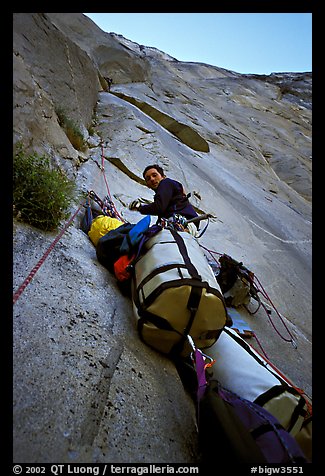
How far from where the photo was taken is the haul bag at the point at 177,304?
166cm

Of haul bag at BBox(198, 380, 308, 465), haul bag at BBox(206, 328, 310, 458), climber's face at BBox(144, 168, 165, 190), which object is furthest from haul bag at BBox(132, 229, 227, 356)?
climber's face at BBox(144, 168, 165, 190)

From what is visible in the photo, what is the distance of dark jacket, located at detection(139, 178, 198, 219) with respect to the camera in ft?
9.93

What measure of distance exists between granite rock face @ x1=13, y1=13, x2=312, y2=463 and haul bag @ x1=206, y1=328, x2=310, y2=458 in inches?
13.4

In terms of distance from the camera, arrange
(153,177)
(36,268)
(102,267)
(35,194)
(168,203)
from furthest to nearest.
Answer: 1. (153,177)
2. (168,203)
3. (102,267)
4. (35,194)
5. (36,268)

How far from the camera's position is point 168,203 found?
3.08m

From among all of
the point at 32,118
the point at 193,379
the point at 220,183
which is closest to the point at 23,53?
the point at 32,118

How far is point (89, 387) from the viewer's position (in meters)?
1.34

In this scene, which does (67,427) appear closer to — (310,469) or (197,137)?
(310,469)

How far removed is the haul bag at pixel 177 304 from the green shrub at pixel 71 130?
4.33m

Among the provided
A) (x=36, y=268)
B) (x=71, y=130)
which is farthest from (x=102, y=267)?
(x=71, y=130)

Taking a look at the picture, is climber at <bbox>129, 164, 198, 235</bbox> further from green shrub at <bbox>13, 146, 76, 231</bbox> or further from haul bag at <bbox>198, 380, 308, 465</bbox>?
haul bag at <bbox>198, 380, 308, 465</bbox>

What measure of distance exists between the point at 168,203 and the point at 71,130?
337cm

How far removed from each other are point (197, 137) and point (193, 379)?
9.60 meters

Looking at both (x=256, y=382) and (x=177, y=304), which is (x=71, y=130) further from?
(x=256, y=382)
